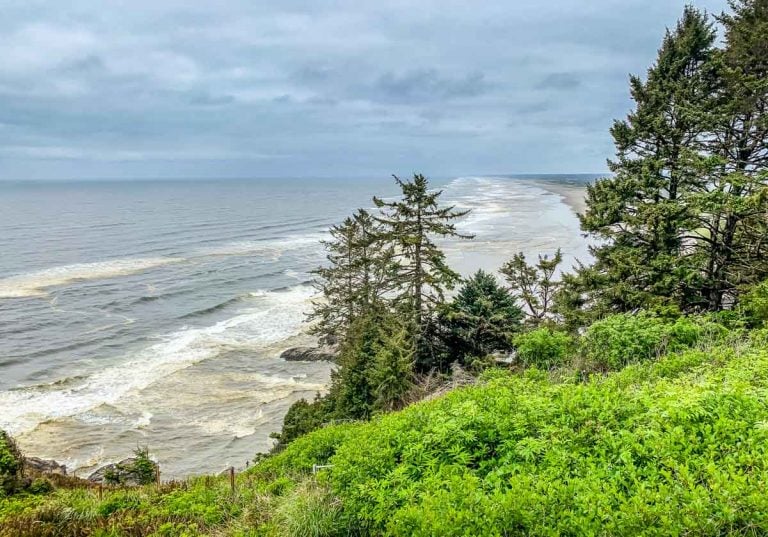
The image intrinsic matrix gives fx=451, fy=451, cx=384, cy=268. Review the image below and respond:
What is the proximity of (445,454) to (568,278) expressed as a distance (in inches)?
532

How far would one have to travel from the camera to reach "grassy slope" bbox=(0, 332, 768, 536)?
4090 mm

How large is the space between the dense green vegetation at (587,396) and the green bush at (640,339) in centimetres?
6

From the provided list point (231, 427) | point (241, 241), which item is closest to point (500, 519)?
point (231, 427)

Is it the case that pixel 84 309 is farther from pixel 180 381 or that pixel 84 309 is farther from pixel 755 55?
pixel 755 55

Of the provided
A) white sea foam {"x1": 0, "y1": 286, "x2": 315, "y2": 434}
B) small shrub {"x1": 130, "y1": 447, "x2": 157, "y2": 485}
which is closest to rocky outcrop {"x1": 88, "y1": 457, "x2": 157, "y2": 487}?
small shrub {"x1": 130, "y1": 447, "x2": 157, "y2": 485}

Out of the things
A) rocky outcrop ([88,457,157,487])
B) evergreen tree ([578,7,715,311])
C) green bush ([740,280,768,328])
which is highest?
evergreen tree ([578,7,715,311])

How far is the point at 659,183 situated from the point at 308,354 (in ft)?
73.1

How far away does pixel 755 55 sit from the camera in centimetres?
1323

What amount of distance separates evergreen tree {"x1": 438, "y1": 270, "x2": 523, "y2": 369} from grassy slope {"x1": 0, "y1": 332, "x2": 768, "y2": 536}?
1083cm

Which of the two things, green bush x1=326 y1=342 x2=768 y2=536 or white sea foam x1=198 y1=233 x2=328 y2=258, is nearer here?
green bush x1=326 y1=342 x2=768 y2=536

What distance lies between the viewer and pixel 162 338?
32.0 metres

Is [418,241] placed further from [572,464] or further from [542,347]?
[572,464]

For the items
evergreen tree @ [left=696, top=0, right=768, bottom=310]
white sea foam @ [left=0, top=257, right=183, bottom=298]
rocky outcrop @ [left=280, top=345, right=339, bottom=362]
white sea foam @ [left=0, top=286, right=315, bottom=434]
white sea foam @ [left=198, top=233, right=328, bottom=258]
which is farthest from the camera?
white sea foam @ [left=198, top=233, right=328, bottom=258]

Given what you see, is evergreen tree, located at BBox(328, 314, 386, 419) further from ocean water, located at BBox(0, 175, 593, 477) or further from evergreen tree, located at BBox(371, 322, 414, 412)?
ocean water, located at BBox(0, 175, 593, 477)
